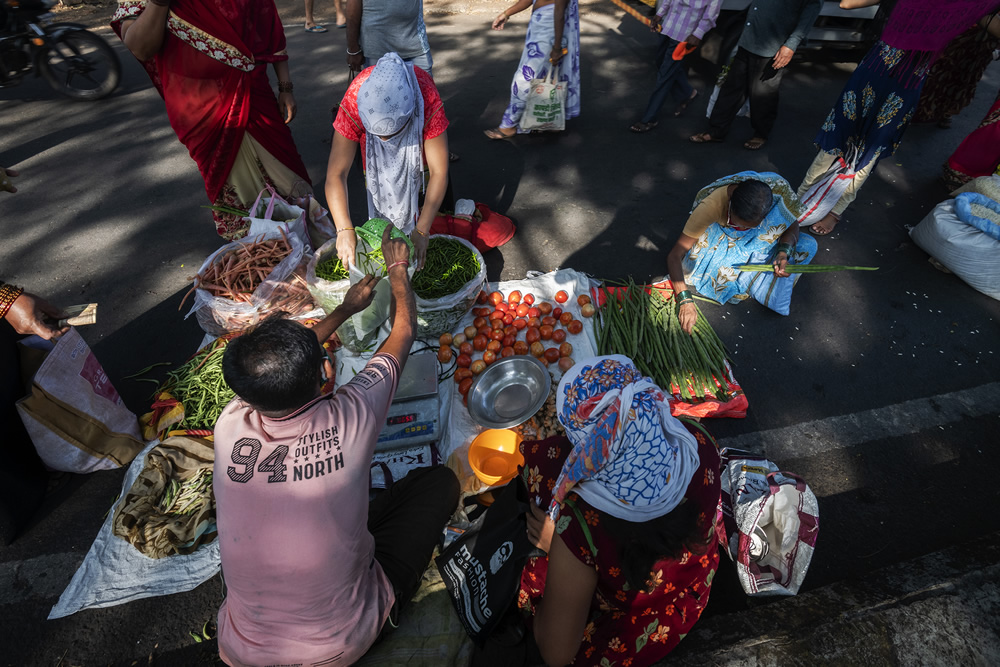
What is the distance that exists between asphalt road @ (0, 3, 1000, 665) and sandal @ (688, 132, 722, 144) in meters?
0.13

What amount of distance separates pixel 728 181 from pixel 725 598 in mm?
2578

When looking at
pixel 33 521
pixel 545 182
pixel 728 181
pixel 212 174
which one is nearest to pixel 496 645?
pixel 33 521

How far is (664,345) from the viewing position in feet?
10.9

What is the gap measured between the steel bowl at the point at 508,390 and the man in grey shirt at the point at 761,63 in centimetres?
417

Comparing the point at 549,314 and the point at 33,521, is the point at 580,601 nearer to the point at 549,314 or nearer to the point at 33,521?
the point at 549,314

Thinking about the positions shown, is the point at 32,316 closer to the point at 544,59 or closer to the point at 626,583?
the point at 626,583

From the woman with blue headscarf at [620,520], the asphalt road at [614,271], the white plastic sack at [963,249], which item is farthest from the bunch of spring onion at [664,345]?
the white plastic sack at [963,249]

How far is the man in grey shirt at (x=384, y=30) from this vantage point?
12.8ft

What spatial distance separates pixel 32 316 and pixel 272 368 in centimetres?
196

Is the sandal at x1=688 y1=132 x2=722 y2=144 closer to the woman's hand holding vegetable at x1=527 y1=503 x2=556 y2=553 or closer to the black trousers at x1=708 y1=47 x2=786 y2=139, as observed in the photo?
the black trousers at x1=708 y1=47 x2=786 y2=139

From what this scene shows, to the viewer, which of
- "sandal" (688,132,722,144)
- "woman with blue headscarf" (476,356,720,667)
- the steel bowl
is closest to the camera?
"woman with blue headscarf" (476,356,720,667)

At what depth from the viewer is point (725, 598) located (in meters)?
2.50

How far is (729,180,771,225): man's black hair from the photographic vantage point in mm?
3079

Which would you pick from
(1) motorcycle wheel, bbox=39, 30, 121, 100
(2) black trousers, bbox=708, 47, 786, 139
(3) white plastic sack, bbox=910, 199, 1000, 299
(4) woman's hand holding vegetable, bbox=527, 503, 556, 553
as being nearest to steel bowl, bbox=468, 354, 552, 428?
(4) woman's hand holding vegetable, bbox=527, 503, 556, 553
